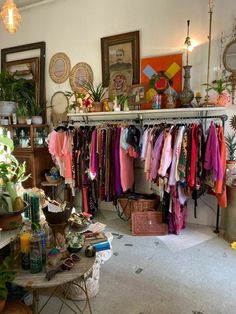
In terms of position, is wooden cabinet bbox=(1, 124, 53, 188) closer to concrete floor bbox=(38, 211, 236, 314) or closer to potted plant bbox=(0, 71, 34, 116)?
potted plant bbox=(0, 71, 34, 116)

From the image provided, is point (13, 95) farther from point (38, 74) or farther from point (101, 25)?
point (101, 25)

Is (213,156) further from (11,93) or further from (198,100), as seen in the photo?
(11,93)

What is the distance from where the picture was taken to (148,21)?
130 inches

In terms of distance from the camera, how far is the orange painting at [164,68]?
3.18 metres

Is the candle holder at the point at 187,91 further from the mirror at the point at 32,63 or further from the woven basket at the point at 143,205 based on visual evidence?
the mirror at the point at 32,63

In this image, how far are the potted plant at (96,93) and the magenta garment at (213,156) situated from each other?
1497mm

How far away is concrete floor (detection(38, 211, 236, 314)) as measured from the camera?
6.12 ft

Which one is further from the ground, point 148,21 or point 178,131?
point 148,21

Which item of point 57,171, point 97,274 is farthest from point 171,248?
point 57,171

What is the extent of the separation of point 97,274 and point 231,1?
3.21 meters

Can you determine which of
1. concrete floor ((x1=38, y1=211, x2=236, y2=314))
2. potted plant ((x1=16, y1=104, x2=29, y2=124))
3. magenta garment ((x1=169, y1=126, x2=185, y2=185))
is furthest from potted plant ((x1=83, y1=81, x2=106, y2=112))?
concrete floor ((x1=38, y1=211, x2=236, y2=314))

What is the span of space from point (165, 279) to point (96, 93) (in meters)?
2.48

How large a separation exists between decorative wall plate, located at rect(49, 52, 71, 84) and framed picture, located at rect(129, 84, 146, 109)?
46.5 inches

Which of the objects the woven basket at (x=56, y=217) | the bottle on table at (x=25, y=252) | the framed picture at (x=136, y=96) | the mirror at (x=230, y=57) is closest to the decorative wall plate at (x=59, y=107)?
the framed picture at (x=136, y=96)
